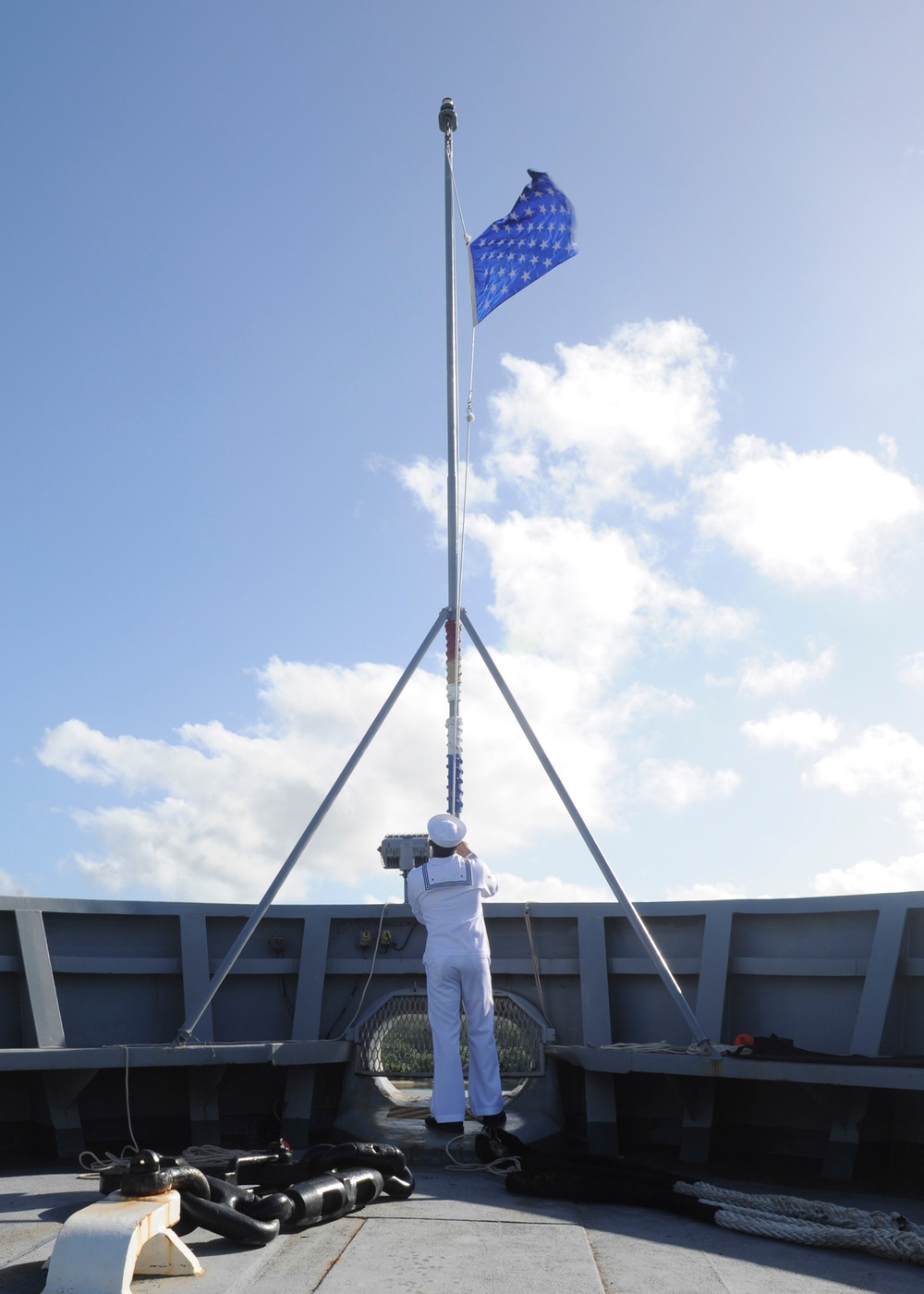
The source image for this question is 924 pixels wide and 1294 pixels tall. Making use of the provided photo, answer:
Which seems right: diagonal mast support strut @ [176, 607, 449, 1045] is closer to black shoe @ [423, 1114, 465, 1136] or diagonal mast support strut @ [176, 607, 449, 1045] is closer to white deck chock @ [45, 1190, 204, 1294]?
black shoe @ [423, 1114, 465, 1136]

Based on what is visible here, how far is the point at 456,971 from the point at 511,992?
5.08 ft

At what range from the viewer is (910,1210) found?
5020mm

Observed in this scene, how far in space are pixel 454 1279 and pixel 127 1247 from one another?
102 cm

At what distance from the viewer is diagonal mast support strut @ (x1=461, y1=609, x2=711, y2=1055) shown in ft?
21.2

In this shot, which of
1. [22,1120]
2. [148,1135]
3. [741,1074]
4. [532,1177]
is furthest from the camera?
[148,1135]

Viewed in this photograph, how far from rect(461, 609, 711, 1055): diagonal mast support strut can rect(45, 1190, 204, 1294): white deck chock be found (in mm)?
3595

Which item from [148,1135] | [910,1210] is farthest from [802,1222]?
[148,1135]

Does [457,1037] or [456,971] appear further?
[456,971]

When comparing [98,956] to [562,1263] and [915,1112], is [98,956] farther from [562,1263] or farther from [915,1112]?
[915,1112]

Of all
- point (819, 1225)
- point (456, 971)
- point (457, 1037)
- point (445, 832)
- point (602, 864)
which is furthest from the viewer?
point (602, 864)

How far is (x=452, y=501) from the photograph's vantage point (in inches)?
307

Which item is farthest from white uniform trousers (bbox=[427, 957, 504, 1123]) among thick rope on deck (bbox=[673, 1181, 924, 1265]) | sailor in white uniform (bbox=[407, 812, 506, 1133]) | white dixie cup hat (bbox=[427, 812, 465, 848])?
thick rope on deck (bbox=[673, 1181, 924, 1265])

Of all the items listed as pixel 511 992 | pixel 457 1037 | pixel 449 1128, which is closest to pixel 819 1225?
pixel 449 1128

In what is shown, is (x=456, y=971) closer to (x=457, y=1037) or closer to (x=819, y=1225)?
(x=457, y=1037)
